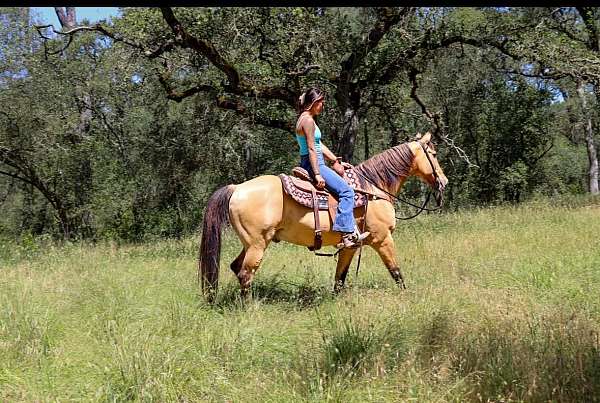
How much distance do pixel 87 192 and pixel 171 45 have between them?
40.2 ft

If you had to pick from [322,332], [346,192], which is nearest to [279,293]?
[346,192]

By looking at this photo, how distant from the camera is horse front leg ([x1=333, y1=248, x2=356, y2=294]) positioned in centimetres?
653

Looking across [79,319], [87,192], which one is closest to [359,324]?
[79,319]

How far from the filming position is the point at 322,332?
168 inches

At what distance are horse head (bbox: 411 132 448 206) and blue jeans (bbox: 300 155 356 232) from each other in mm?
1370

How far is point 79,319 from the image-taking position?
5.43 metres

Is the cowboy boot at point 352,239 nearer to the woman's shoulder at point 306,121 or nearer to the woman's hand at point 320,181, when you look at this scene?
the woman's hand at point 320,181

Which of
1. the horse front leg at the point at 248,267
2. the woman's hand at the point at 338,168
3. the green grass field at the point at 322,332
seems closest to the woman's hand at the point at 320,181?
the woman's hand at the point at 338,168

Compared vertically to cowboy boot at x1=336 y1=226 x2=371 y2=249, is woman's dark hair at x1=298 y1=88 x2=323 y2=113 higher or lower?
higher

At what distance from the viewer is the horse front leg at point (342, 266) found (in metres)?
6.53

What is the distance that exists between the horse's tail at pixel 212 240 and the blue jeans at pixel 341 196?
116 cm

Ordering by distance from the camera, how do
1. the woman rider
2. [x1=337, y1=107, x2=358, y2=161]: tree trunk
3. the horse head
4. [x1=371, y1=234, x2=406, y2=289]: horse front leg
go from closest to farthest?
the woman rider < [x1=371, y1=234, x2=406, y2=289]: horse front leg < the horse head < [x1=337, y1=107, x2=358, y2=161]: tree trunk

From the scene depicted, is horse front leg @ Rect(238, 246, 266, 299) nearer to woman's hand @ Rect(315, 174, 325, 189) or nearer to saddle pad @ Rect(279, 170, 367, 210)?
saddle pad @ Rect(279, 170, 367, 210)

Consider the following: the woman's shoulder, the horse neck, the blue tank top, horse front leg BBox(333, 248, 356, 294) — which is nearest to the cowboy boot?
horse front leg BBox(333, 248, 356, 294)
